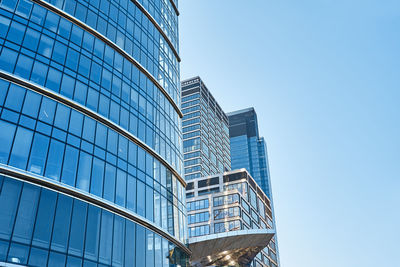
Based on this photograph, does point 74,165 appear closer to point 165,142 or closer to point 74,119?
point 74,119

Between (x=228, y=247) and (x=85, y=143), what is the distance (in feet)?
73.4

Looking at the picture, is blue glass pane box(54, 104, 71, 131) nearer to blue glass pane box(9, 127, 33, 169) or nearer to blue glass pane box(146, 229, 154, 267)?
blue glass pane box(9, 127, 33, 169)

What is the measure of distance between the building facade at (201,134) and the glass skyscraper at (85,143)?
269 feet

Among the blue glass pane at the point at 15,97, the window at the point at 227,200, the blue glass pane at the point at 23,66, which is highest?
the window at the point at 227,200

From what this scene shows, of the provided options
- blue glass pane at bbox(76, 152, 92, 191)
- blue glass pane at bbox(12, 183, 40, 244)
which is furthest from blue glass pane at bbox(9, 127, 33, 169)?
blue glass pane at bbox(76, 152, 92, 191)

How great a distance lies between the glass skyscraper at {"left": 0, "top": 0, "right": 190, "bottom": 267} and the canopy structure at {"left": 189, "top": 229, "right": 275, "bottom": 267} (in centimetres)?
394

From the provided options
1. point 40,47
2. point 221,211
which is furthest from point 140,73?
point 221,211

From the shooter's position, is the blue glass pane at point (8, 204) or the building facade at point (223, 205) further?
the building facade at point (223, 205)

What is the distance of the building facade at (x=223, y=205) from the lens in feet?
316

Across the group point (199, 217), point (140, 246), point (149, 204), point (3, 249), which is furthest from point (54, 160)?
point (199, 217)

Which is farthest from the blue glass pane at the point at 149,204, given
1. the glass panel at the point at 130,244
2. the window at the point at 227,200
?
the window at the point at 227,200

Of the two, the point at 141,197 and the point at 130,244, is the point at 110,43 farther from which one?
the point at 130,244

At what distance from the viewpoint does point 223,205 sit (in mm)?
97688

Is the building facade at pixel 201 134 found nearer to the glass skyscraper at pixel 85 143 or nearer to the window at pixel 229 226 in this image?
the window at pixel 229 226
